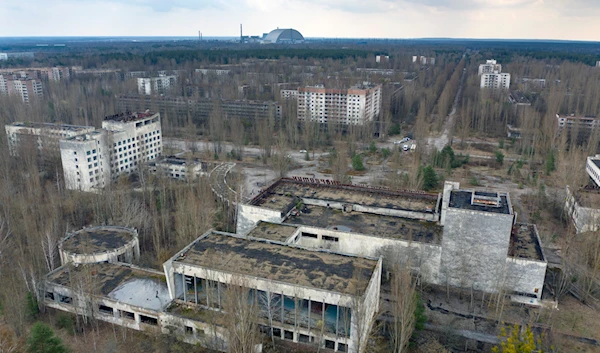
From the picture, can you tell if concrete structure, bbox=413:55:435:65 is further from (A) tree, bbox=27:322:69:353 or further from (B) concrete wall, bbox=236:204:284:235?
(A) tree, bbox=27:322:69:353

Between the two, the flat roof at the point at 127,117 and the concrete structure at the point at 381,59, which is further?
the concrete structure at the point at 381,59

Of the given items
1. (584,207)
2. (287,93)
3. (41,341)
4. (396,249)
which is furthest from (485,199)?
(287,93)

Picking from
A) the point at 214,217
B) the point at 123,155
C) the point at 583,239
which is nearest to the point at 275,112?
the point at 123,155

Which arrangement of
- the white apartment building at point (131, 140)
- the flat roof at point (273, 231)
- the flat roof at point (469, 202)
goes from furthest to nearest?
the white apartment building at point (131, 140) < the flat roof at point (273, 231) < the flat roof at point (469, 202)

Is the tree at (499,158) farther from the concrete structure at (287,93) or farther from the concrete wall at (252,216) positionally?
the concrete structure at (287,93)

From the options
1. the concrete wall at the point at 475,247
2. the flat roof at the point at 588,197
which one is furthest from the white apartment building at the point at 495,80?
the concrete wall at the point at 475,247

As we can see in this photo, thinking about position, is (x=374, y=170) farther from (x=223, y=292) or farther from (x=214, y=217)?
(x=223, y=292)

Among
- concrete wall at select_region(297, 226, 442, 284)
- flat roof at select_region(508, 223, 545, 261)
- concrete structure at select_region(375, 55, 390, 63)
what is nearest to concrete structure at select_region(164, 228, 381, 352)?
concrete wall at select_region(297, 226, 442, 284)
